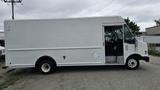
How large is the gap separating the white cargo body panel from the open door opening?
0.34m

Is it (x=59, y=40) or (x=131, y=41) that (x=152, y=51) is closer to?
(x=131, y=41)

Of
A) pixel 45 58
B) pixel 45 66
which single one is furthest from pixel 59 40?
pixel 45 66

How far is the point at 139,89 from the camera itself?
799cm

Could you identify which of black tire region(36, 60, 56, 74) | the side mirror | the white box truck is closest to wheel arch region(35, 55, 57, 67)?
the white box truck

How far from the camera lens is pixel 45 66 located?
1177 centimetres

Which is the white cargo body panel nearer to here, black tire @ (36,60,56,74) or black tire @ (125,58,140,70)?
black tire @ (36,60,56,74)

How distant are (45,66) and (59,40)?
154cm

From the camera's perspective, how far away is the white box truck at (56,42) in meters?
11.7

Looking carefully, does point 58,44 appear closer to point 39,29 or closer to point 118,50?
point 39,29

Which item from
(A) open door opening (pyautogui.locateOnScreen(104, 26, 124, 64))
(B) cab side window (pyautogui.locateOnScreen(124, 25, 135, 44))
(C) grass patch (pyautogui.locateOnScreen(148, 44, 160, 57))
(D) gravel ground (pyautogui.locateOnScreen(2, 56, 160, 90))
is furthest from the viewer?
(C) grass patch (pyautogui.locateOnScreen(148, 44, 160, 57))

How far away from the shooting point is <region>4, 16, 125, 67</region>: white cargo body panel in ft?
38.3

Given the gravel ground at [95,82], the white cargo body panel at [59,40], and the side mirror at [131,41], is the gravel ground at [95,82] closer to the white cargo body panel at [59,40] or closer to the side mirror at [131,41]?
the white cargo body panel at [59,40]

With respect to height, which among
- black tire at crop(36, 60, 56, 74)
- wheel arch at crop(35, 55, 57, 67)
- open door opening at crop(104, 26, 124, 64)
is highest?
open door opening at crop(104, 26, 124, 64)

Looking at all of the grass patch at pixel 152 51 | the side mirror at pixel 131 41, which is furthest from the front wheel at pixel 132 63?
the grass patch at pixel 152 51
